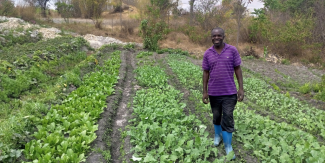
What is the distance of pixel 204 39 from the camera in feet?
70.6

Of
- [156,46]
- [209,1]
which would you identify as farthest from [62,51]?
[209,1]

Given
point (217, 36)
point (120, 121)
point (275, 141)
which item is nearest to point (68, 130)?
point (120, 121)

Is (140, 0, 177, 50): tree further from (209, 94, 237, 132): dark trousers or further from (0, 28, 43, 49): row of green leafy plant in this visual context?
(209, 94, 237, 132): dark trousers

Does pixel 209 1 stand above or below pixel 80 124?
above

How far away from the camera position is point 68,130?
13.7 ft

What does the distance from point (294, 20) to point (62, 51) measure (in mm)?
16986

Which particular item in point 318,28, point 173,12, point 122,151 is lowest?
point 122,151

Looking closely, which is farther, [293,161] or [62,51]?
[62,51]

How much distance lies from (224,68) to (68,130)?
3157 millimetres

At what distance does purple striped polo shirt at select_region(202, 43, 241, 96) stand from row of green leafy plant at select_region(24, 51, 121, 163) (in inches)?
92.8

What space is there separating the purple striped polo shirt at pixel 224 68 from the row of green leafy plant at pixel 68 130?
2.36 meters

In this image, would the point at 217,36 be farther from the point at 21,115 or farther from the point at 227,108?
the point at 21,115

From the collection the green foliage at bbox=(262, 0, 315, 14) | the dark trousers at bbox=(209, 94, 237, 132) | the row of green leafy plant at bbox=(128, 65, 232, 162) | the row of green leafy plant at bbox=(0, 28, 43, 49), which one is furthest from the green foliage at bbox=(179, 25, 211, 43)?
the dark trousers at bbox=(209, 94, 237, 132)

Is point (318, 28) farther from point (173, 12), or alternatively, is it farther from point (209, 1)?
point (173, 12)
